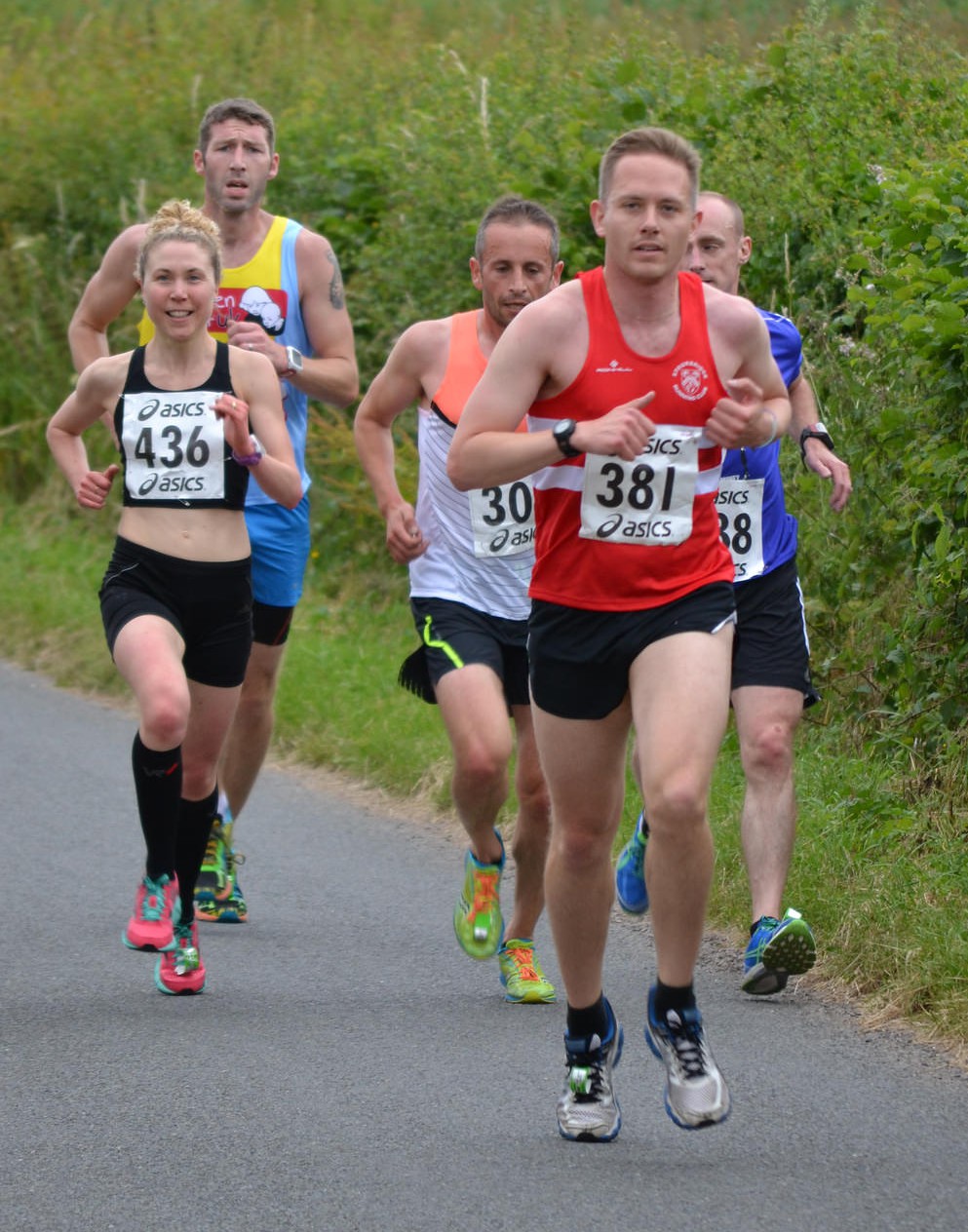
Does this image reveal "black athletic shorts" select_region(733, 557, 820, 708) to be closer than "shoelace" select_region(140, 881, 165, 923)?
No

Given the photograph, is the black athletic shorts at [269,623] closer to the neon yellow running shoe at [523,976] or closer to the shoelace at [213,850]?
the shoelace at [213,850]

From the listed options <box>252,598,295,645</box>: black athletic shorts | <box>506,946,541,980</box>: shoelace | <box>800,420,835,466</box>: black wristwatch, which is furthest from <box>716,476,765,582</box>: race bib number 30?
<box>252,598,295,645</box>: black athletic shorts

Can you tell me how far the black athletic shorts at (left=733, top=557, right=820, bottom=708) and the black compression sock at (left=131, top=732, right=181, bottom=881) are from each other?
1663 mm

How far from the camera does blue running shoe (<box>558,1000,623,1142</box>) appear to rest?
467cm

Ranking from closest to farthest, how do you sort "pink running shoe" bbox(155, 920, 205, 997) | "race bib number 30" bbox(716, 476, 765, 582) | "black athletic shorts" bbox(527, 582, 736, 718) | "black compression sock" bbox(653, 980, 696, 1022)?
"black compression sock" bbox(653, 980, 696, 1022)
"black athletic shorts" bbox(527, 582, 736, 718)
"pink running shoe" bbox(155, 920, 205, 997)
"race bib number 30" bbox(716, 476, 765, 582)

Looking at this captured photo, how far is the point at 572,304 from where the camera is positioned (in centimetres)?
462

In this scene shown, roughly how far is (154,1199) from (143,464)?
7.93 ft

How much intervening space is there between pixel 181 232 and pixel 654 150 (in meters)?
1.99

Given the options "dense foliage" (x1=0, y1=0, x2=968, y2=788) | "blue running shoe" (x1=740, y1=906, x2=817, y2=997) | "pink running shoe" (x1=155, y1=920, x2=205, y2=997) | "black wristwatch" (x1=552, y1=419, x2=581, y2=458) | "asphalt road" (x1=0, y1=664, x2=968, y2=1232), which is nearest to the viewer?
"asphalt road" (x1=0, y1=664, x2=968, y2=1232)

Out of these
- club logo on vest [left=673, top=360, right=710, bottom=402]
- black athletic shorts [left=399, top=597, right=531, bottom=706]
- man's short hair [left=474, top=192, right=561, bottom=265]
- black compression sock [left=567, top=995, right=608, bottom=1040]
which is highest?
man's short hair [left=474, top=192, right=561, bottom=265]

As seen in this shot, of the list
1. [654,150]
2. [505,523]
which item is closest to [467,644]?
[505,523]

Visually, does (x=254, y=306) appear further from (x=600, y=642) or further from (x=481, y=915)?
(x=600, y=642)

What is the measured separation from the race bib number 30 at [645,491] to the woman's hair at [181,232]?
206 centimetres

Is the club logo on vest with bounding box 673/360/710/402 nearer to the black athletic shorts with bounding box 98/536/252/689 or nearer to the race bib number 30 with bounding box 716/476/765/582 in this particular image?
the race bib number 30 with bounding box 716/476/765/582
